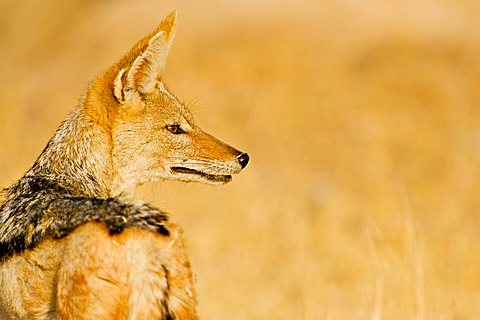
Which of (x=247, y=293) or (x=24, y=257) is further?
(x=247, y=293)

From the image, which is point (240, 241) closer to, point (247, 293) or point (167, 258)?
point (247, 293)

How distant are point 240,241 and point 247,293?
1.76 meters

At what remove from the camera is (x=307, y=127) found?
15398 mm

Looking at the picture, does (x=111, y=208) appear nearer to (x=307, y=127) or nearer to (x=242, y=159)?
(x=242, y=159)

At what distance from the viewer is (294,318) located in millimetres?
9023

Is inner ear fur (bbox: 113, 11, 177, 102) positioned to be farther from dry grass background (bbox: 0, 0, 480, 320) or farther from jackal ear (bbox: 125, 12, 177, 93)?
dry grass background (bbox: 0, 0, 480, 320)

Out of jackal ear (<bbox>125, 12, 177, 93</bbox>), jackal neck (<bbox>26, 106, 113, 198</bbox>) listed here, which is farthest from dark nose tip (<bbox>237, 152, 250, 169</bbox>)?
jackal neck (<bbox>26, 106, 113, 198</bbox>)

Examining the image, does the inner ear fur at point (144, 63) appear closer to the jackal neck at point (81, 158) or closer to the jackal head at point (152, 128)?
the jackal head at point (152, 128)

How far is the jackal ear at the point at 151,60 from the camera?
5.48 m

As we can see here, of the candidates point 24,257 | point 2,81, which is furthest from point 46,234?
point 2,81

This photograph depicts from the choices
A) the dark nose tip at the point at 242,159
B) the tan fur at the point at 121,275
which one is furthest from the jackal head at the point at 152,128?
the tan fur at the point at 121,275

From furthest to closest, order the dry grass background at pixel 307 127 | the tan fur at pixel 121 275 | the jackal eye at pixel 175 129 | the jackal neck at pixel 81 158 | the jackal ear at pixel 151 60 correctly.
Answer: the dry grass background at pixel 307 127
the jackal eye at pixel 175 129
the jackal ear at pixel 151 60
the jackal neck at pixel 81 158
the tan fur at pixel 121 275

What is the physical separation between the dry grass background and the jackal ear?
3.36m

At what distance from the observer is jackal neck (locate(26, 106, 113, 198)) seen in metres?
5.25
